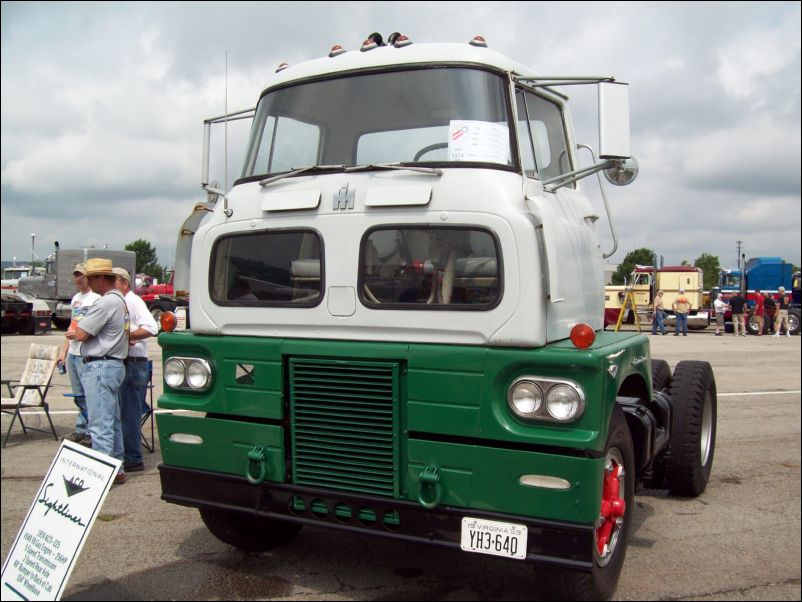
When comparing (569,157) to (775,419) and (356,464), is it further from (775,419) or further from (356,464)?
(775,419)

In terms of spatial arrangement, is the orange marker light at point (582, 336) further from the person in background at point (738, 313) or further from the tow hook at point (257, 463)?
the person in background at point (738, 313)

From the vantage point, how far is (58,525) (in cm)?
324

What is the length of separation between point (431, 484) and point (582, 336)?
0.95m

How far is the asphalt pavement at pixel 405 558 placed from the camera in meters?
3.81

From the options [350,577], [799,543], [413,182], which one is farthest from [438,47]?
[799,543]

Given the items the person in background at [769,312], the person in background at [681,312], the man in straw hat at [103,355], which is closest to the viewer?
the man in straw hat at [103,355]

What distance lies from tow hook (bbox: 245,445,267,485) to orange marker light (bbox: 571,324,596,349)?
163 centimetres

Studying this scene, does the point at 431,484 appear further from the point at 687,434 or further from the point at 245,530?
the point at 687,434

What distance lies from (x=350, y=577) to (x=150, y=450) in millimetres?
3703

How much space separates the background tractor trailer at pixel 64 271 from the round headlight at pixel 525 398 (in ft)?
79.5

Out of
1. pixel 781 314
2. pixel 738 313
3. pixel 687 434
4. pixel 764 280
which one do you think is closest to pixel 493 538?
pixel 687 434

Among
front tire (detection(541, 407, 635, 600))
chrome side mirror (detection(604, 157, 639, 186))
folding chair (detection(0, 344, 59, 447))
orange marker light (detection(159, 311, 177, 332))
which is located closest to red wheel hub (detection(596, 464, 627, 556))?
front tire (detection(541, 407, 635, 600))

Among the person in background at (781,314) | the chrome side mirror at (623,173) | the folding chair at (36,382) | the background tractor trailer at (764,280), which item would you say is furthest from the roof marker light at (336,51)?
the background tractor trailer at (764,280)

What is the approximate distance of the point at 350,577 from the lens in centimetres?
402
